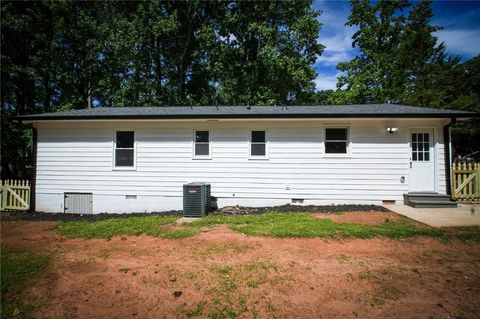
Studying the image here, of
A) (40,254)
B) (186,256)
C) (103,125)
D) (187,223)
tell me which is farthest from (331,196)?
(103,125)

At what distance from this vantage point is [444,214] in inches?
291

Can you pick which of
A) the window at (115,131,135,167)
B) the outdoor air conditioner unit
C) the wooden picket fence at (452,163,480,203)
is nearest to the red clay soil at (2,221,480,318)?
the outdoor air conditioner unit

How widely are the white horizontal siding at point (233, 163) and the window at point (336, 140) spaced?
0.24 meters

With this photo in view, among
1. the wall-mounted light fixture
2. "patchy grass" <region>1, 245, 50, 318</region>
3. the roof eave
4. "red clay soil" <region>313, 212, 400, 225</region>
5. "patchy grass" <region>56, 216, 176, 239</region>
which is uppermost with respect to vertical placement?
the roof eave

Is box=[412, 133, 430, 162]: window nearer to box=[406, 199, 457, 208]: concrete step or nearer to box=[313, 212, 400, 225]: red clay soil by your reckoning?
box=[406, 199, 457, 208]: concrete step

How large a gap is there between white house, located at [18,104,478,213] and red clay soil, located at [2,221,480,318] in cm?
392

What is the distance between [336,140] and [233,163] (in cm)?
410

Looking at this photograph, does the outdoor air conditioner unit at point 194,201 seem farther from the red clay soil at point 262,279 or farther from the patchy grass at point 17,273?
the patchy grass at point 17,273

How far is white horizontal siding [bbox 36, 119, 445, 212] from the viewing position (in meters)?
9.09

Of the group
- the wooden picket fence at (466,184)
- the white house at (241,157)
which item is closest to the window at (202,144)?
the white house at (241,157)

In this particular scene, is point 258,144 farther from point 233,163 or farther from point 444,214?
point 444,214

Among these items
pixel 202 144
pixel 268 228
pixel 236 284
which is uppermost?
pixel 202 144

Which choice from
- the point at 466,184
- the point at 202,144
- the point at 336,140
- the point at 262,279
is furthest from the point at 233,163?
the point at 466,184

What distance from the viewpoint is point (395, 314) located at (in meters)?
2.93
